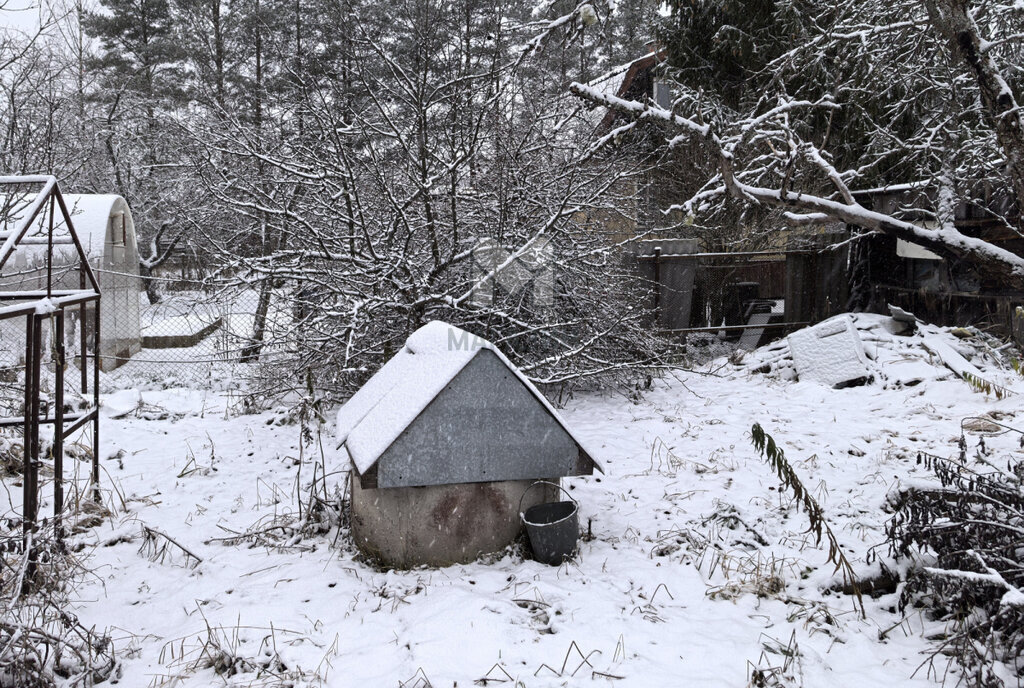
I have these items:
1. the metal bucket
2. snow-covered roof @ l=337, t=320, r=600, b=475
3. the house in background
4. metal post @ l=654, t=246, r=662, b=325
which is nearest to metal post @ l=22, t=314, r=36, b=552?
snow-covered roof @ l=337, t=320, r=600, b=475

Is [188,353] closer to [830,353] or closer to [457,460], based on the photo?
[457,460]

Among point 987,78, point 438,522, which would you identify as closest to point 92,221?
point 438,522

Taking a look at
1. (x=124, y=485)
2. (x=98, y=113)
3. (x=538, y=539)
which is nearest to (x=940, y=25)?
(x=538, y=539)

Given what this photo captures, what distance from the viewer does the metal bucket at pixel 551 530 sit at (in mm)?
4023

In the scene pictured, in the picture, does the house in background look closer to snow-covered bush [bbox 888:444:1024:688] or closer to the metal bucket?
snow-covered bush [bbox 888:444:1024:688]

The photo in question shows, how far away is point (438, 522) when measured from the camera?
4.02 m

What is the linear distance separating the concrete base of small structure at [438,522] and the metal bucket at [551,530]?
0.09 m

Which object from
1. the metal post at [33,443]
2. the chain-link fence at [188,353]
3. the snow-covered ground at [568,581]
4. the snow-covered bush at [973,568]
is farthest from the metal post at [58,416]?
the snow-covered bush at [973,568]

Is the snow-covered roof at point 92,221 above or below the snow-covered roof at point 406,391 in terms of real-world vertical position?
above

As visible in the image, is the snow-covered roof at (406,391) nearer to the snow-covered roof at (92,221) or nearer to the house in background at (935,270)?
the house in background at (935,270)

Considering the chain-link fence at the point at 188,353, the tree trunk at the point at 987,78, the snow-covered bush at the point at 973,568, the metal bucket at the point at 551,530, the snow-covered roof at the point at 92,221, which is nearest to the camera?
the snow-covered bush at the point at 973,568

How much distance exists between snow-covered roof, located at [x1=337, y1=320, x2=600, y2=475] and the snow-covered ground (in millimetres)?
700

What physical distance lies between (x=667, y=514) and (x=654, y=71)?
11.5 metres

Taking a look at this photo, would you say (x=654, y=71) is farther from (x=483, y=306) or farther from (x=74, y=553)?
(x=74, y=553)
